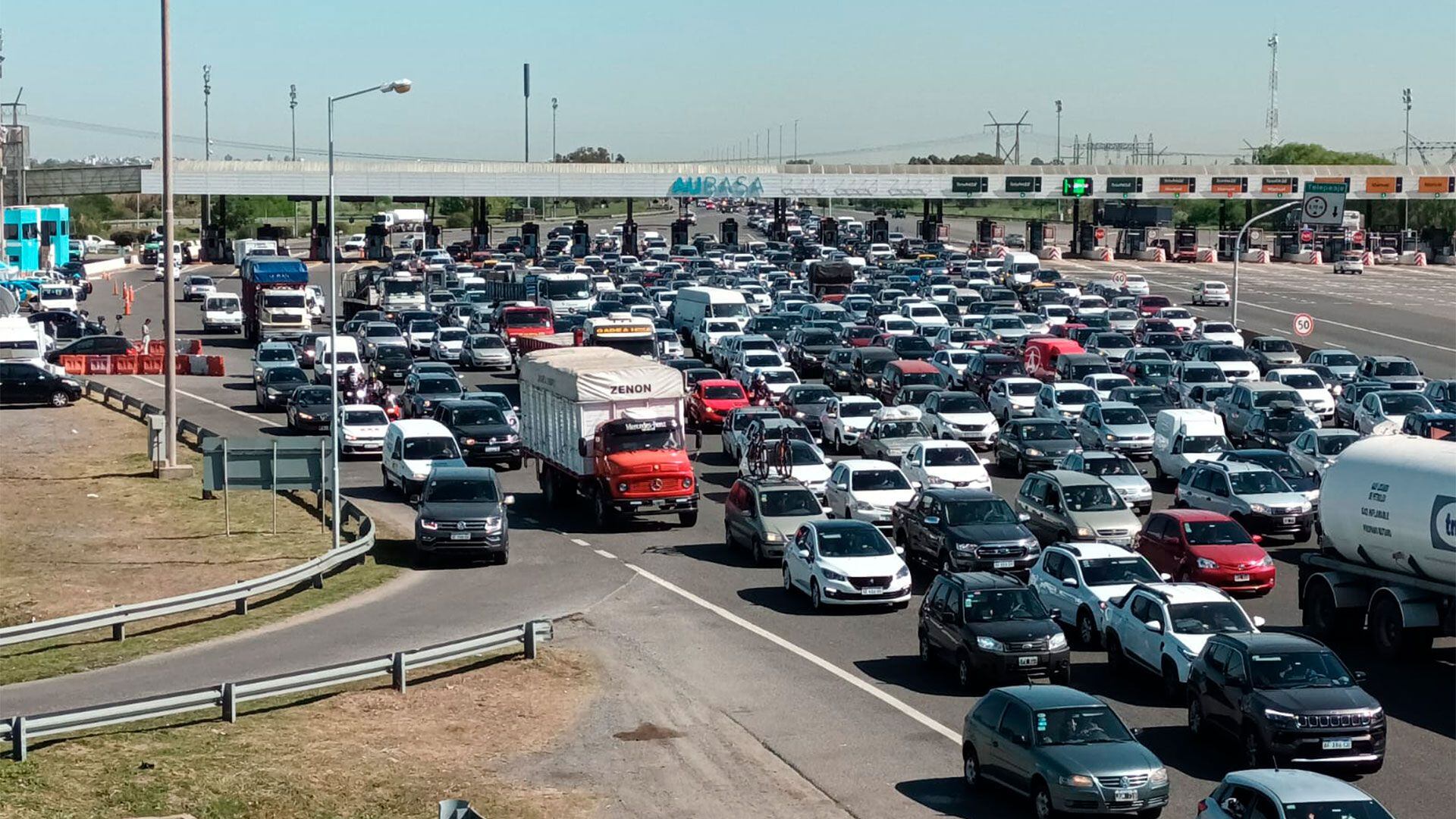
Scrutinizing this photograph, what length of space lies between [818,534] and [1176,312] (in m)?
47.4

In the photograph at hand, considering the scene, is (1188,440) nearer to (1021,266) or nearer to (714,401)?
(714,401)

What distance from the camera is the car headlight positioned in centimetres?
2327

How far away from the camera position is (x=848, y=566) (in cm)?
2872

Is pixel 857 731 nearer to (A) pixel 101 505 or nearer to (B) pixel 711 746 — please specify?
(B) pixel 711 746

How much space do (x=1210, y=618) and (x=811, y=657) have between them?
215 inches

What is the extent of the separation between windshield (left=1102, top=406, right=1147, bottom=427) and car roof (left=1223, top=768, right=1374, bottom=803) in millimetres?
28331

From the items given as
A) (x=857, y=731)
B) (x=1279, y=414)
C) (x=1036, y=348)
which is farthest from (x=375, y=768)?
(x=1036, y=348)

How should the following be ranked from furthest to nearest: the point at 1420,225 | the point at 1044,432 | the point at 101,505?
1. the point at 1420,225
2. the point at 1044,432
3. the point at 101,505

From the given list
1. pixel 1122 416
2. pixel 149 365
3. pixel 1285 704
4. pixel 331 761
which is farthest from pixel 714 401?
pixel 1285 704

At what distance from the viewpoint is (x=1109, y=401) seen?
153ft

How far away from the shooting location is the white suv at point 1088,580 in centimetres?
2627

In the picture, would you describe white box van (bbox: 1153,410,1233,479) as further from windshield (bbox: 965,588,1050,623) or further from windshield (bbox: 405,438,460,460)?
windshield (bbox: 965,588,1050,623)

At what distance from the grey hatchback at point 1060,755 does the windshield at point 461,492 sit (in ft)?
51.4

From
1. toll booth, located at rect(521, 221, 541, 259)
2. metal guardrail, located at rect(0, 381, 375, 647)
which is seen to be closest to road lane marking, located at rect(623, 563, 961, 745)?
metal guardrail, located at rect(0, 381, 375, 647)
